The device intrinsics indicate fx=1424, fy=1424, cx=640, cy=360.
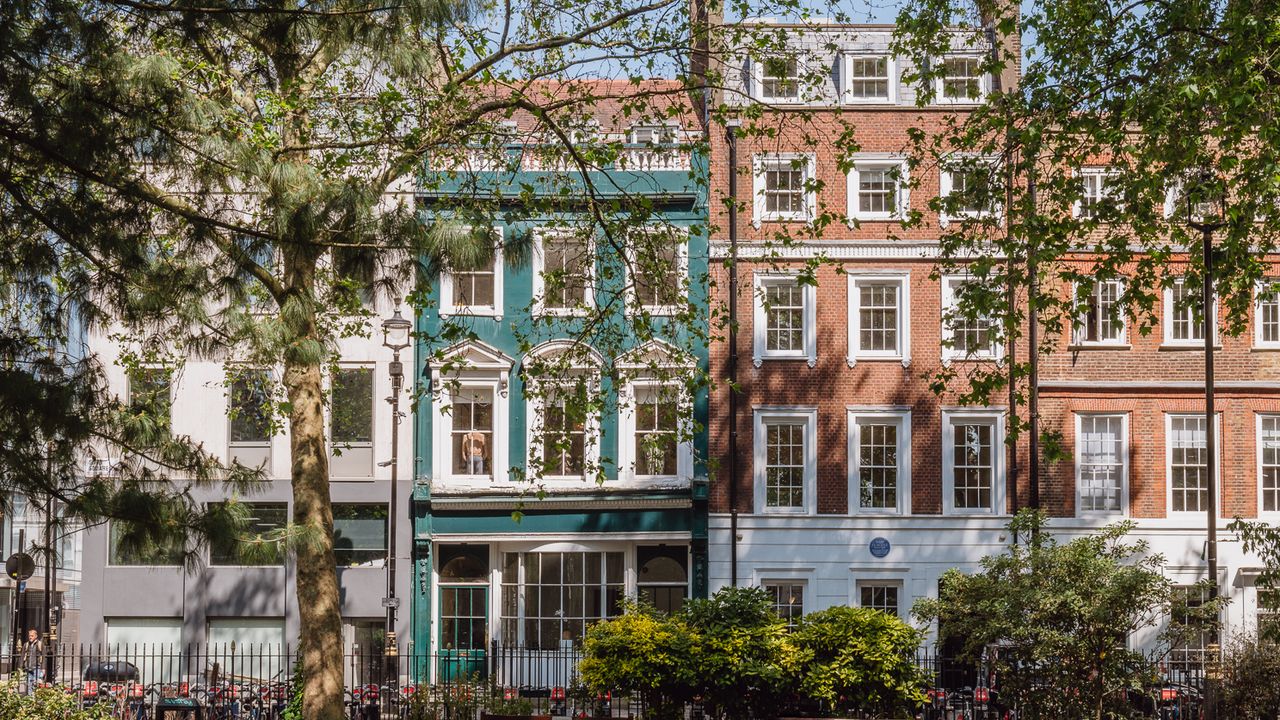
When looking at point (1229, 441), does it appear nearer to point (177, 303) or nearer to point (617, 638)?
point (617, 638)

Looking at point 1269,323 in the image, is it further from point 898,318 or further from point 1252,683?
point 1252,683

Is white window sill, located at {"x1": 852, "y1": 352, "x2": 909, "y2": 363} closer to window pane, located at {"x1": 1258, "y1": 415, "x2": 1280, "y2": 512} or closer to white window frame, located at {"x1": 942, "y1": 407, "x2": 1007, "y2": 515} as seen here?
white window frame, located at {"x1": 942, "y1": 407, "x2": 1007, "y2": 515}

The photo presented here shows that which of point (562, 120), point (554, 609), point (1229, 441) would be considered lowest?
point (554, 609)

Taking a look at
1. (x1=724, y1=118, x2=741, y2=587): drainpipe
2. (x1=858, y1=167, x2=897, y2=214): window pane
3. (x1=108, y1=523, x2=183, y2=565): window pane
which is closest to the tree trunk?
(x1=108, y1=523, x2=183, y2=565): window pane

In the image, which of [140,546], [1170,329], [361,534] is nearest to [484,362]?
[361,534]

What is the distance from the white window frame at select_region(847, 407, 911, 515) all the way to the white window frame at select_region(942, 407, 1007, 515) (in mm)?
739

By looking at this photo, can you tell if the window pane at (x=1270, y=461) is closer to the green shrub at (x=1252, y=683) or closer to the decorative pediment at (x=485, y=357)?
the green shrub at (x=1252, y=683)

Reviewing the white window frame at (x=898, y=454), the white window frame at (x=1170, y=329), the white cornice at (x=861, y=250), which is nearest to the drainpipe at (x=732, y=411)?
the white cornice at (x=861, y=250)

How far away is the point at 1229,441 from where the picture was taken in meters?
28.8

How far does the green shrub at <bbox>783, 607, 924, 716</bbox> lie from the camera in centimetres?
1820

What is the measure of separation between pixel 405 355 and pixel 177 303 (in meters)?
19.6

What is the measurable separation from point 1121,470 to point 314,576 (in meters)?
18.4

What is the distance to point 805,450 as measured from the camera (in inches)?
1147

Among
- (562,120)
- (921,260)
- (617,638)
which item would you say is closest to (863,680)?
(617,638)
